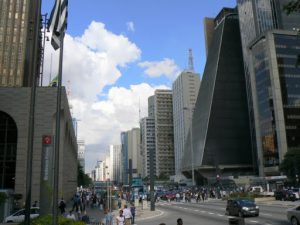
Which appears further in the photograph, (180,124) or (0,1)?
(180,124)

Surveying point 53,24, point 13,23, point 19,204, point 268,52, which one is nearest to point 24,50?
point 13,23

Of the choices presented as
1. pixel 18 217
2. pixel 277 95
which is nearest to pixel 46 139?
pixel 18 217

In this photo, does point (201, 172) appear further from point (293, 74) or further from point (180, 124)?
point (180, 124)

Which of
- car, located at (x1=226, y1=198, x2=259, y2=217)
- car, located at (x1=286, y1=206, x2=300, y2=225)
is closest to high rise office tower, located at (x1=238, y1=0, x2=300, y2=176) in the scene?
car, located at (x1=226, y1=198, x2=259, y2=217)

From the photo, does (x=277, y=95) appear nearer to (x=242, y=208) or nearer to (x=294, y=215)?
(x=242, y=208)

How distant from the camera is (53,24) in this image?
12852 millimetres

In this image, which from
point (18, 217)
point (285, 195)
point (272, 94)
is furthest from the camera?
point (272, 94)

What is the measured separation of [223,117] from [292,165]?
190 ft

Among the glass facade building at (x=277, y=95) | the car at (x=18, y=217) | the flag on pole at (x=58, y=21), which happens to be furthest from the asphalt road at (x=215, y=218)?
the glass facade building at (x=277, y=95)

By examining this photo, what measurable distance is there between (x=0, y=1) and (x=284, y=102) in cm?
7697

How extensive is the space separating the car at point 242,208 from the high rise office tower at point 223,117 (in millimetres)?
97491

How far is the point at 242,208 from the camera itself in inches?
1128

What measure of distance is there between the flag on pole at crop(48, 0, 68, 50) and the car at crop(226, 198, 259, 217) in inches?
812

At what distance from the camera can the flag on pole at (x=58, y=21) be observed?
1292cm
